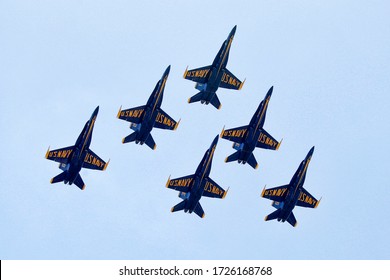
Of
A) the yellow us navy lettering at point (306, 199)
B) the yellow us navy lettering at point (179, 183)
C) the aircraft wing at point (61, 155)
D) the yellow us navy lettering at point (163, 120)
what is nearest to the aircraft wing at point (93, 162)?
the aircraft wing at point (61, 155)

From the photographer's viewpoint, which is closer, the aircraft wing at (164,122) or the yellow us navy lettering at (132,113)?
the yellow us navy lettering at (132,113)

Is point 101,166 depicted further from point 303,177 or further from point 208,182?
point 303,177

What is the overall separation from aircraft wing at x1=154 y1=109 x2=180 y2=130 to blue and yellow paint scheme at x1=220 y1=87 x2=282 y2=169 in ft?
27.2

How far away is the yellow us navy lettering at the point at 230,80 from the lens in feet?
510

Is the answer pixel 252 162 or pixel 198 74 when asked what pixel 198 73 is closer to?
pixel 198 74

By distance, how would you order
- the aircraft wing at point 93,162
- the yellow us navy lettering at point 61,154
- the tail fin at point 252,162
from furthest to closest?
the tail fin at point 252,162 → the aircraft wing at point 93,162 → the yellow us navy lettering at point 61,154

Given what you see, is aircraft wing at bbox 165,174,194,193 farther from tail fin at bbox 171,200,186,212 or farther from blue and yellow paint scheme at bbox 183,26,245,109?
blue and yellow paint scheme at bbox 183,26,245,109

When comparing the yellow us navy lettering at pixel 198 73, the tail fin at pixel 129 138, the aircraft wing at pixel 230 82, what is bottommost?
the tail fin at pixel 129 138

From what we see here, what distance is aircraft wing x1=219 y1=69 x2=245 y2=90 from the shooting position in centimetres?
15550

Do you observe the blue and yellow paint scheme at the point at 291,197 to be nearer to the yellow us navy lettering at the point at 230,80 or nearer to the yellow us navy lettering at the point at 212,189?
the yellow us navy lettering at the point at 212,189

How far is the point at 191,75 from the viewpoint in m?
153

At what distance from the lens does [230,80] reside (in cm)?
15612

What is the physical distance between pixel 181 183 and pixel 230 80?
19982 millimetres
